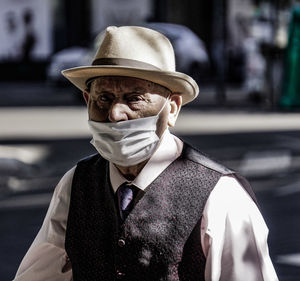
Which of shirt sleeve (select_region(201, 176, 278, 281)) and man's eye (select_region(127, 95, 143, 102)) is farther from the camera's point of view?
man's eye (select_region(127, 95, 143, 102))

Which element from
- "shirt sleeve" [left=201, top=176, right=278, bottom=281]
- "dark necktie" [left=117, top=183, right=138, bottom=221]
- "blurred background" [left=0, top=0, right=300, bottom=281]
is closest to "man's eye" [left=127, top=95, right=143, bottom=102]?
"dark necktie" [left=117, top=183, right=138, bottom=221]

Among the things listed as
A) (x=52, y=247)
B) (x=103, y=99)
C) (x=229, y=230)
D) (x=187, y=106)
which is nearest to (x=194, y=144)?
(x=187, y=106)

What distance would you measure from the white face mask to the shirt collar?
0.03 meters

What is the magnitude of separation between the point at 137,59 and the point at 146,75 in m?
0.06

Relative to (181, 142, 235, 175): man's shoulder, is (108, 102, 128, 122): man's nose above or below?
above

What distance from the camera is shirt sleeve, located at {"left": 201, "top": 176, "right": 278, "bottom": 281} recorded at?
2355 millimetres

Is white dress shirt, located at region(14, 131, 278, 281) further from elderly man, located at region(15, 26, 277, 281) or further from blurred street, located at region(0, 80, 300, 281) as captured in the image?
blurred street, located at region(0, 80, 300, 281)

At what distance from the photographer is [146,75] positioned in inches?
95.7

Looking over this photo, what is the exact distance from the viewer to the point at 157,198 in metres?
2.48

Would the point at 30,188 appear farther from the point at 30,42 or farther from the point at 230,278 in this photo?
the point at 30,42

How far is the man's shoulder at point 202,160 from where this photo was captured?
2.51m

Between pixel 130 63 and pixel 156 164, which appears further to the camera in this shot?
pixel 156 164

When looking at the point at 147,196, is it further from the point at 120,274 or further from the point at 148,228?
the point at 120,274

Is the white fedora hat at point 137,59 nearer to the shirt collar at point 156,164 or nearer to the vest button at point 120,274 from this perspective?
the shirt collar at point 156,164
